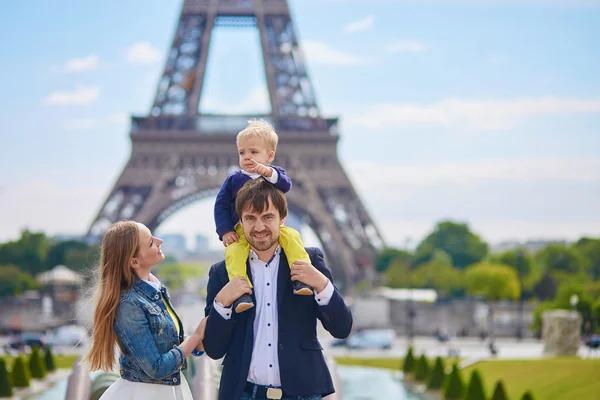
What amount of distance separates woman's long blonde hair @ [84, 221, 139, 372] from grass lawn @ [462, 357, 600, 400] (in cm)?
1307

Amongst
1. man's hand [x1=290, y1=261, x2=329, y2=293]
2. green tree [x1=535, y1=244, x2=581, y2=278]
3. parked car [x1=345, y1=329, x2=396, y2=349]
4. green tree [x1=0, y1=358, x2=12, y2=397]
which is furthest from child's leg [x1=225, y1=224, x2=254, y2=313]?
green tree [x1=535, y1=244, x2=581, y2=278]

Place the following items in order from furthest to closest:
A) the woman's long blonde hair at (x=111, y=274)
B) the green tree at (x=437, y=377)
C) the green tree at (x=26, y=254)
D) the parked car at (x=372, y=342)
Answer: the green tree at (x=26, y=254) < the parked car at (x=372, y=342) < the green tree at (x=437, y=377) < the woman's long blonde hair at (x=111, y=274)

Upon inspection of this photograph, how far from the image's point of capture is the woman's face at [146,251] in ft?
16.3

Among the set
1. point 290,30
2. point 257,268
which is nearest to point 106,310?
point 257,268

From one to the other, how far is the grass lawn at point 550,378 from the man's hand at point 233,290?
13.1 meters

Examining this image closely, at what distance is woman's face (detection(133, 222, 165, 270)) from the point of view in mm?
4961

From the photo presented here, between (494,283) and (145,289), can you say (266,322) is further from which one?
(494,283)

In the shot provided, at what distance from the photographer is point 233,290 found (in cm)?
459

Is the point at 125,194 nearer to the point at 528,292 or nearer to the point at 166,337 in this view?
the point at 528,292

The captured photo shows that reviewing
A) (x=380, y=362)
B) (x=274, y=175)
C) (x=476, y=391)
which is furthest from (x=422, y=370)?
(x=274, y=175)

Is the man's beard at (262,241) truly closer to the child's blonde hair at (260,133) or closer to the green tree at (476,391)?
the child's blonde hair at (260,133)

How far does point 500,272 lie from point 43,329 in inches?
928

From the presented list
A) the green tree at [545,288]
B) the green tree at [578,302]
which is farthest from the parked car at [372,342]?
the green tree at [545,288]

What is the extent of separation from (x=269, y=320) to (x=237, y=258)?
0.33 m
